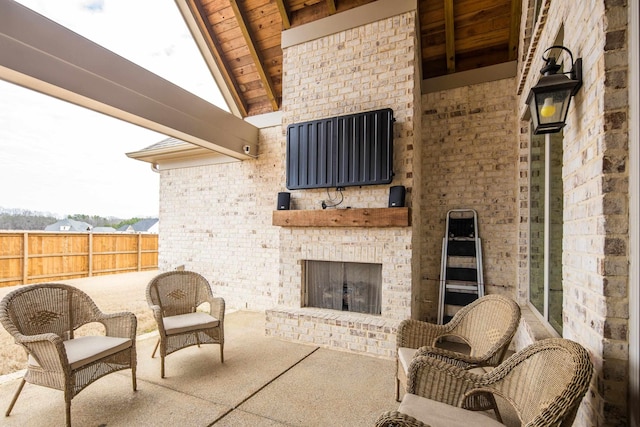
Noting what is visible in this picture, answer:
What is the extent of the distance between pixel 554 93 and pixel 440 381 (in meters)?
1.71

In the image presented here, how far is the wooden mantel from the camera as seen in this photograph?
3.45 metres

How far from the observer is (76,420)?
7.38 ft

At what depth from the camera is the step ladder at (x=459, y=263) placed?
4.05 m

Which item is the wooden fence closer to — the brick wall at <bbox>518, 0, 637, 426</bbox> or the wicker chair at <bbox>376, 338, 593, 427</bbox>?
the wicker chair at <bbox>376, 338, 593, 427</bbox>

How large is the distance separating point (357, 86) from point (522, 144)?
84.6 inches

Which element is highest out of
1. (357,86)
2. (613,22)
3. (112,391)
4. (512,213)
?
(357,86)

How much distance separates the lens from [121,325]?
2.71 metres

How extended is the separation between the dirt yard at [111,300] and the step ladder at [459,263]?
402cm

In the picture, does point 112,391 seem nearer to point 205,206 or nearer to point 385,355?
point 385,355

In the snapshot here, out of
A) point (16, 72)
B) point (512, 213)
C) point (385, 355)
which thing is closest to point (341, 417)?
point (385, 355)

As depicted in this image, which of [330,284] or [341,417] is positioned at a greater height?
[330,284]

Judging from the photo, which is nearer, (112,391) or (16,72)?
(16,72)

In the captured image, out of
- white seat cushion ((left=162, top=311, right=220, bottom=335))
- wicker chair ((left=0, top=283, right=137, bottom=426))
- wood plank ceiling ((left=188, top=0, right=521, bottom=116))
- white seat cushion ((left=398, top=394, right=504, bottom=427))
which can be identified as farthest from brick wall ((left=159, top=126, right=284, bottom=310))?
white seat cushion ((left=398, top=394, right=504, bottom=427))

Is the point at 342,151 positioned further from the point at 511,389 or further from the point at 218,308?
the point at 511,389
